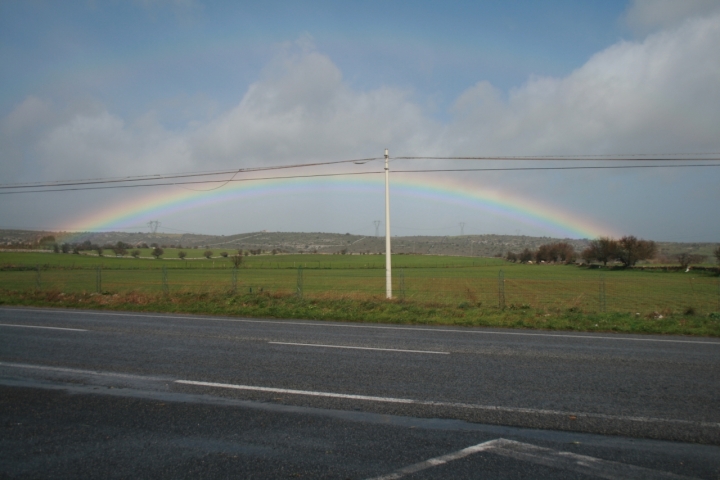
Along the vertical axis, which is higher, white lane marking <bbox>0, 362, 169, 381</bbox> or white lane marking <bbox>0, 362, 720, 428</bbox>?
white lane marking <bbox>0, 362, 169, 381</bbox>

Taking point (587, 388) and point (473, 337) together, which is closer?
point (587, 388)

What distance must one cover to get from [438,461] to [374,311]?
12867mm

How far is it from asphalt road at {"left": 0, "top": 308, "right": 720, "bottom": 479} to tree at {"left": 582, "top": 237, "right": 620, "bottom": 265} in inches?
3866

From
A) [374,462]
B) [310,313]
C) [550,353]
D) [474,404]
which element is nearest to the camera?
[374,462]

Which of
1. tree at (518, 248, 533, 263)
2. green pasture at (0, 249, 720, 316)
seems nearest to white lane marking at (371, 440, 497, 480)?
green pasture at (0, 249, 720, 316)

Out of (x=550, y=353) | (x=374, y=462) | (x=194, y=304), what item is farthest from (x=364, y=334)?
(x=194, y=304)

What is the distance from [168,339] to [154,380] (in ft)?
13.0

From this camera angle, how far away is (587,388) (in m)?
6.88

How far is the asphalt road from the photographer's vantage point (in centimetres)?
435

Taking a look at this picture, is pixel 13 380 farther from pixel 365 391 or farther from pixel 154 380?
pixel 365 391

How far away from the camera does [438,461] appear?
4.36 meters

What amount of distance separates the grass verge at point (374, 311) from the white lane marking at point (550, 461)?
394 inches

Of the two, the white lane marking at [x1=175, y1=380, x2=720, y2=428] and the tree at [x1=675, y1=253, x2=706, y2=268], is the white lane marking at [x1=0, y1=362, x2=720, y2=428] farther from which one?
the tree at [x1=675, y1=253, x2=706, y2=268]

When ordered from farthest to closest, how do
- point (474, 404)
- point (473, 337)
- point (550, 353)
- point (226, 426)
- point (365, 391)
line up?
point (473, 337) < point (550, 353) < point (365, 391) < point (474, 404) < point (226, 426)
